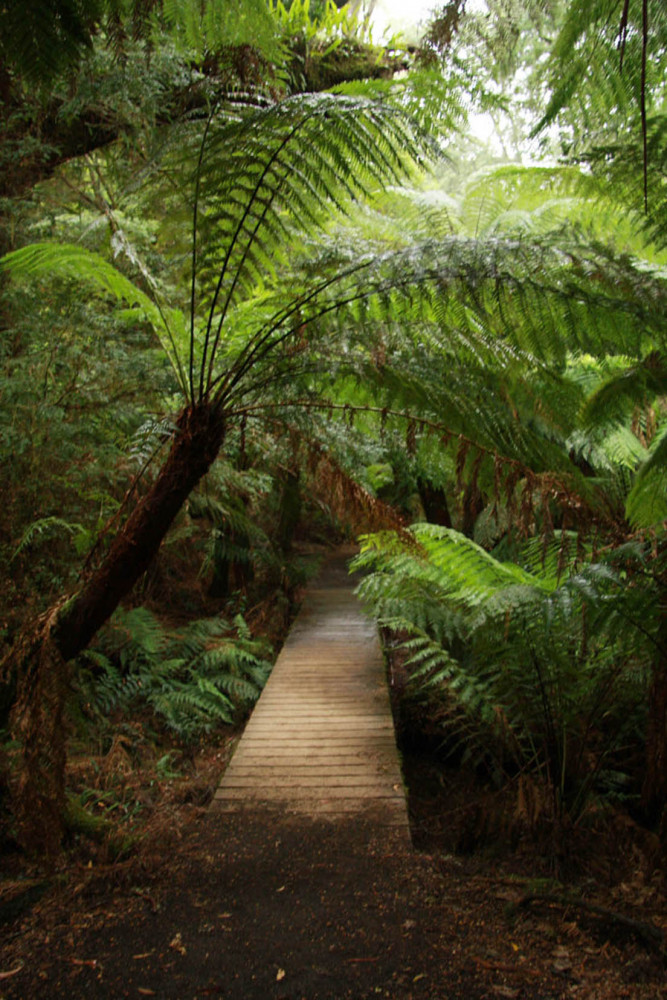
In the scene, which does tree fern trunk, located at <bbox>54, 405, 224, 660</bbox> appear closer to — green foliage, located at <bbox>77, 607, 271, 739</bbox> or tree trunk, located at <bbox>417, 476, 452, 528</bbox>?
green foliage, located at <bbox>77, 607, 271, 739</bbox>

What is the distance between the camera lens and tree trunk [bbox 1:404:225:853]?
1.78m

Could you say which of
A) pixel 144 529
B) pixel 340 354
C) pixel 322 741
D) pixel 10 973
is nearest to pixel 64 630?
pixel 144 529

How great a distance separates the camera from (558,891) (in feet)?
6.59

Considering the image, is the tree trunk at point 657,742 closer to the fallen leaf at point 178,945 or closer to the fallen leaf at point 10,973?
the fallen leaf at point 178,945

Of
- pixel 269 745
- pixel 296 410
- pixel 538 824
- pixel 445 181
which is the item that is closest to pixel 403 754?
pixel 269 745

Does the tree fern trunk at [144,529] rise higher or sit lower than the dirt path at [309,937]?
higher

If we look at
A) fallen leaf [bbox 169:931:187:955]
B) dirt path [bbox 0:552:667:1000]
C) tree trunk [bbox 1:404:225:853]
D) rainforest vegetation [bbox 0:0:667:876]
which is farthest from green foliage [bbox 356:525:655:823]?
fallen leaf [bbox 169:931:187:955]

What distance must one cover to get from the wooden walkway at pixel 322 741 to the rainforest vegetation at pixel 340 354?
40 centimetres

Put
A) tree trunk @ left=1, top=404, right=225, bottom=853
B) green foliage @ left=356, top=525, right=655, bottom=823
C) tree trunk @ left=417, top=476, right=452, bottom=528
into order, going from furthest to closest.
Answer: tree trunk @ left=417, top=476, right=452, bottom=528 < green foliage @ left=356, top=525, right=655, bottom=823 < tree trunk @ left=1, top=404, right=225, bottom=853

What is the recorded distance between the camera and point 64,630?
75.4 inches

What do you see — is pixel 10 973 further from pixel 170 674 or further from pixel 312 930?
pixel 170 674

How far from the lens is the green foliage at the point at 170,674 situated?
3.65 m

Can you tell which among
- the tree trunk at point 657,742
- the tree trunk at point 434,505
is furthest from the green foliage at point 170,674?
the tree trunk at point 434,505

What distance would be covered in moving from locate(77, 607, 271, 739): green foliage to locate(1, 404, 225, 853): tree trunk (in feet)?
5.43
